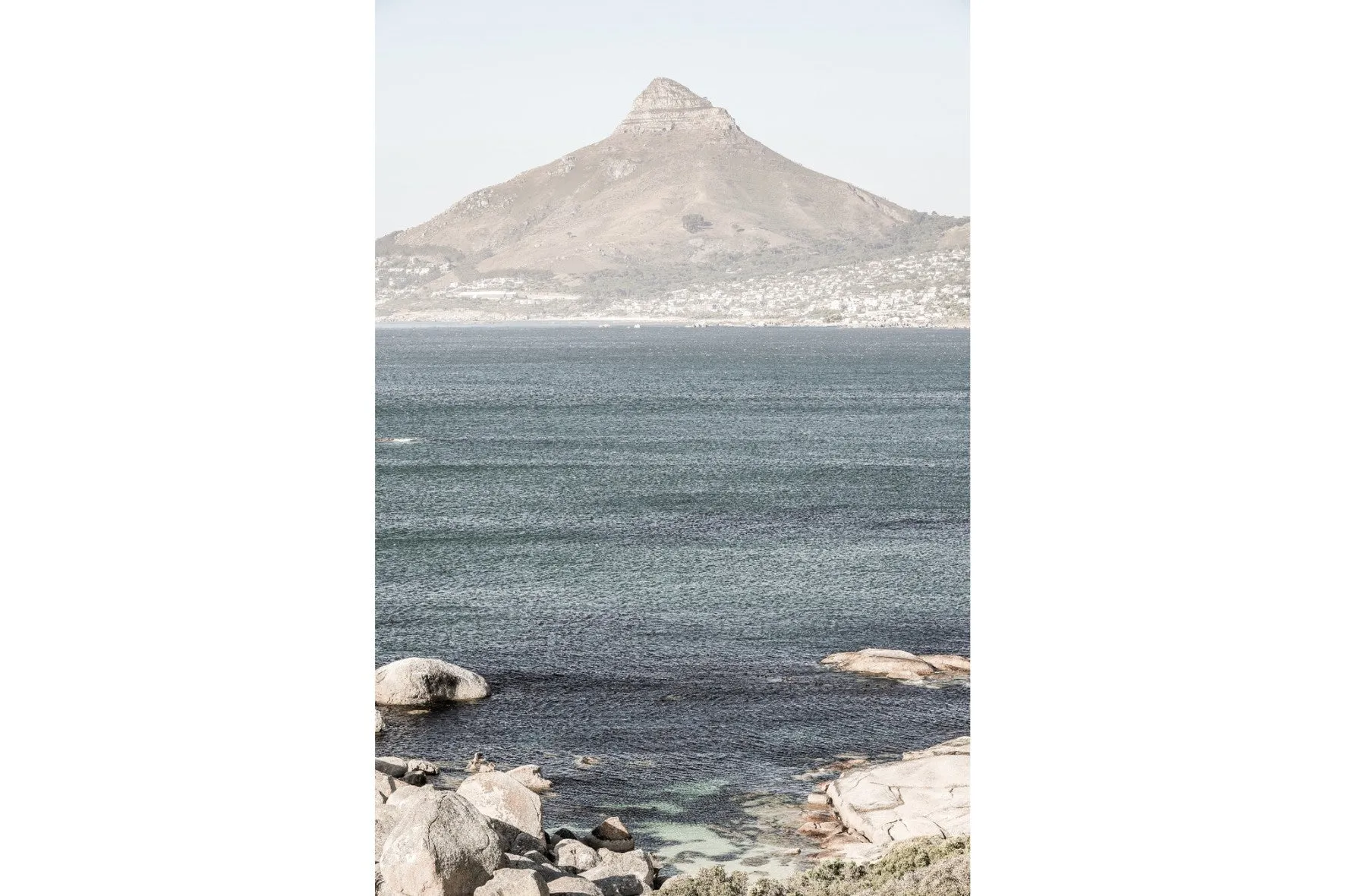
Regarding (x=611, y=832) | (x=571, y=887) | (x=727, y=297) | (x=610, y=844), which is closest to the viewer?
(x=571, y=887)

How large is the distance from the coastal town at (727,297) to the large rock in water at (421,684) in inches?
2031

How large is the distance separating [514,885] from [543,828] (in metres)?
3.25

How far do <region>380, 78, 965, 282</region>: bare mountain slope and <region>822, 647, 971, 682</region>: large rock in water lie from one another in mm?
39471

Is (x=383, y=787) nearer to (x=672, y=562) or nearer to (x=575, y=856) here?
(x=575, y=856)

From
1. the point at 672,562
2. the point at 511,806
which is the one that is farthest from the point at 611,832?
the point at 672,562

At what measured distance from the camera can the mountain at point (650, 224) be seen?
56375mm

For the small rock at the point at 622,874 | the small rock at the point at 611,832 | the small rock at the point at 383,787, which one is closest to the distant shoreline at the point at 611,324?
the small rock at the point at 611,832

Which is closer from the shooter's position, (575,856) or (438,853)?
(438,853)

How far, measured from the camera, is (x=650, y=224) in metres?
61.3

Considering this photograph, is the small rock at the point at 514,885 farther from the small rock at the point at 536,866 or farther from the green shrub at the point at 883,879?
the green shrub at the point at 883,879
